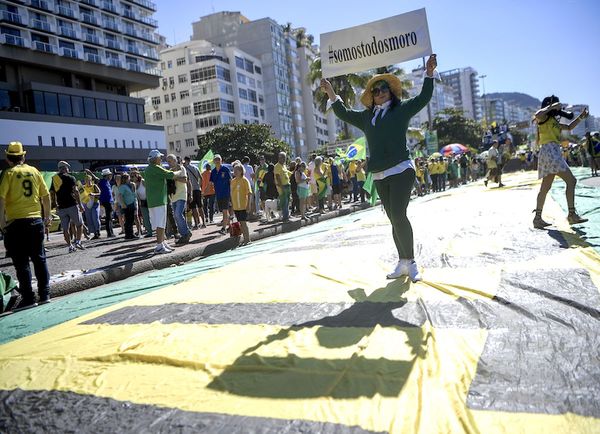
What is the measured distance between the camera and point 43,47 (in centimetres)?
5362

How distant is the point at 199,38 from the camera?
88.8m

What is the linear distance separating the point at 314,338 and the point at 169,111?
259 feet

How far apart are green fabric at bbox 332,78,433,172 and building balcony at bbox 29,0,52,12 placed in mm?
63548

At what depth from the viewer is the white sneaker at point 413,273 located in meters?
4.37

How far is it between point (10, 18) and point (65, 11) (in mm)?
8025

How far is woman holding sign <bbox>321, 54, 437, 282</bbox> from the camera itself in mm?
4512

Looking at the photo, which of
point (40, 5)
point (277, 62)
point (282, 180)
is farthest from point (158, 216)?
point (277, 62)

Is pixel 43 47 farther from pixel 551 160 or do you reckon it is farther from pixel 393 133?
pixel 393 133

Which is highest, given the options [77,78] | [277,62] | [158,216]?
[277,62]

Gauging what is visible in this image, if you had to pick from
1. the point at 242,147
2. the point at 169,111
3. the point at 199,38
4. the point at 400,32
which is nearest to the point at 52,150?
the point at 242,147

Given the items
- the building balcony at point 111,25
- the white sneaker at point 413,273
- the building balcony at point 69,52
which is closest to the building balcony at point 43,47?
the building balcony at point 69,52

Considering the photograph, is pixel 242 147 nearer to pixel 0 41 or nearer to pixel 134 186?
pixel 0 41

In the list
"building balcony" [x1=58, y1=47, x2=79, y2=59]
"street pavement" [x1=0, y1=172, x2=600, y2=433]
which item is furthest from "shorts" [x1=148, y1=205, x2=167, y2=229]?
"building balcony" [x1=58, y1=47, x2=79, y2=59]

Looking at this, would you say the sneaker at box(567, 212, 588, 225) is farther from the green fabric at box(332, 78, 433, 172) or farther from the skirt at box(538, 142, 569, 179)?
the green fabric at box(332, 78, 433, 172)
